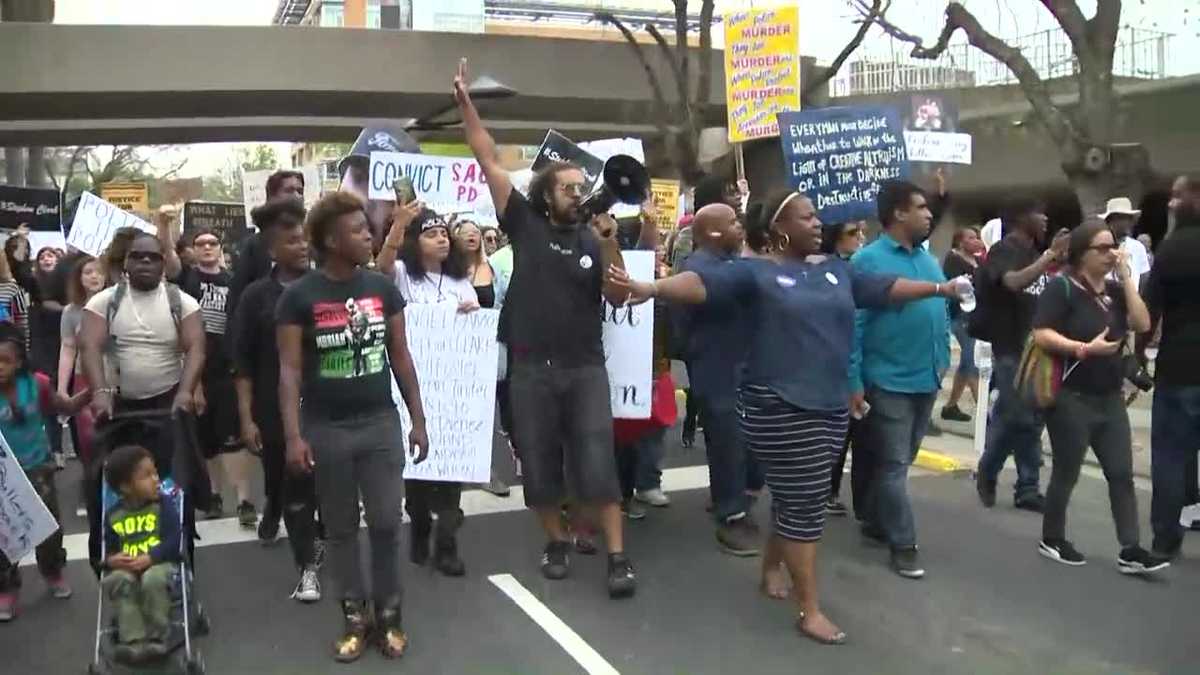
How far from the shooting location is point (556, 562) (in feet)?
19.2

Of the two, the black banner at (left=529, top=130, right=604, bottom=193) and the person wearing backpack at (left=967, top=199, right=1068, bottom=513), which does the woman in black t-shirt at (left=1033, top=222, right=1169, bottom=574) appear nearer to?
the person wearing backpack at (left=967, top=199, right=1068, bottom=513)

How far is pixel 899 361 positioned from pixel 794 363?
1.25 meters

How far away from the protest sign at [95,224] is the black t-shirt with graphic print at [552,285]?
14.5 feet

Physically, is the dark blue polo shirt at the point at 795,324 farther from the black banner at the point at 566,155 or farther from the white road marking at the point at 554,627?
the black banner at the point at 566,155

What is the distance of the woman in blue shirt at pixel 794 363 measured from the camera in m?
4.79

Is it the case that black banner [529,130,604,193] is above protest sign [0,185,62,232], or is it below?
below

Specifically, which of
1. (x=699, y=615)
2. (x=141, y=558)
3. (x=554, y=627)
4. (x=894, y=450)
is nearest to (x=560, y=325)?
(x=554, y=627)

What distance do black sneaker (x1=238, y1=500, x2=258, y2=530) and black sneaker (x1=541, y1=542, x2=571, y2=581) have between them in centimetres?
194

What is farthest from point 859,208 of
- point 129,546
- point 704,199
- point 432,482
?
point 129,546

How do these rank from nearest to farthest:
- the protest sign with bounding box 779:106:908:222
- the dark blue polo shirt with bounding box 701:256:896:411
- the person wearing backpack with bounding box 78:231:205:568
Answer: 1. the dark blue polo shirt with bounding box 701:256:896:411
2. the person wearing backpack with bounding box 78:231:205:568
3. the protest sign with bounding box 779:106:908:222

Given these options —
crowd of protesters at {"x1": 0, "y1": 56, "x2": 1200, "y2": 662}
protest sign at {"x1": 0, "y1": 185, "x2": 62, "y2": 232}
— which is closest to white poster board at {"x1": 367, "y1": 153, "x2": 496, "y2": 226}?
crowd of protesters at {"x1": 0, "y1": 56, "x2": 1200, "y2": 662}

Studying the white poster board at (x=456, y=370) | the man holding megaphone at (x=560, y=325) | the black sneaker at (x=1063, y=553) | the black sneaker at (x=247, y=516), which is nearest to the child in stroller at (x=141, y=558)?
the man holding megaphone at (x=560, y=325)

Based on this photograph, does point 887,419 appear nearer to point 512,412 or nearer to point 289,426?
point 512,412

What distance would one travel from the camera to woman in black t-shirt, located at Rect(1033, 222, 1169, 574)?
5699 millimetres
